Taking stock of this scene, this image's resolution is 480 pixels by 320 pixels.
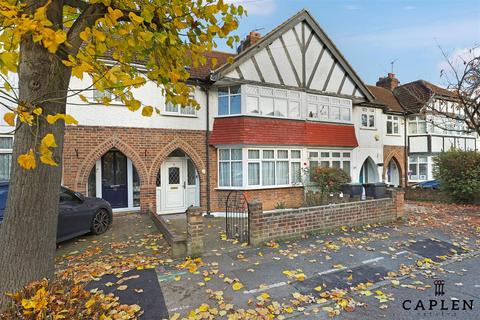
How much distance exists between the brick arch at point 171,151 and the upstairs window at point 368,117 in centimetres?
1012

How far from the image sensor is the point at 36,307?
2551 millimetres

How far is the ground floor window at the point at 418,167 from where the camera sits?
19.9 m

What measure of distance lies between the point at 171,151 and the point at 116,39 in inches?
292

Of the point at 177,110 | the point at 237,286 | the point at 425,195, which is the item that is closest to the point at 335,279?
the point at 237,286

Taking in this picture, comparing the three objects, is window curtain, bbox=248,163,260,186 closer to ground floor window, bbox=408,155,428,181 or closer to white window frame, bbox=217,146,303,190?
white window frame, bbox=217,146,303,190

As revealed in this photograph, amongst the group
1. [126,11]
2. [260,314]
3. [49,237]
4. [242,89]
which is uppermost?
[242,89]

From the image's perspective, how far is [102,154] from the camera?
10.1 metres

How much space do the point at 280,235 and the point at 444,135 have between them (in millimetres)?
18833

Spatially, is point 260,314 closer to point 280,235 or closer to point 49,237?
point 49,237

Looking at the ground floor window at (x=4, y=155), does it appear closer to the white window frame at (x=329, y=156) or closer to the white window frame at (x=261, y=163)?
the white window frame at (x=261, y=163)

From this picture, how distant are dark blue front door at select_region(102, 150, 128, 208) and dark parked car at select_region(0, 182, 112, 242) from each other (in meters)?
3.14

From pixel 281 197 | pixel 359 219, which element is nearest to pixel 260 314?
pixel 359 219

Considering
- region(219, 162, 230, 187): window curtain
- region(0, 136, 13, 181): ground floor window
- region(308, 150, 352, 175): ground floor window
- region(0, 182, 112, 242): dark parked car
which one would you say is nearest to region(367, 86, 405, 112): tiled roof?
region(308, 150, 352, 175): ground floor window

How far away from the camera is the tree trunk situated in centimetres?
311
